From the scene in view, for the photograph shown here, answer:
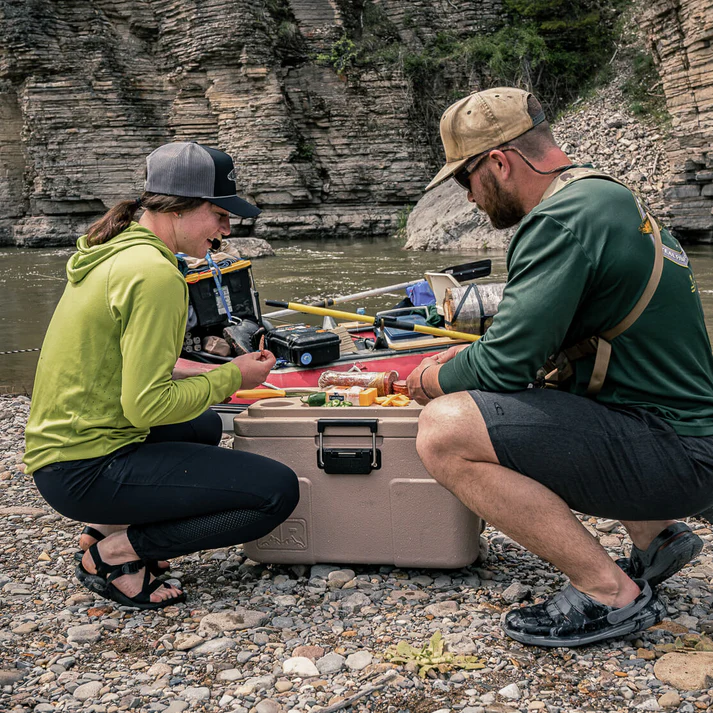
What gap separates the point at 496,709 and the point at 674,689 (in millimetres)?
441

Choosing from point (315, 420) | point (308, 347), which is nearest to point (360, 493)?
point (315, 420)

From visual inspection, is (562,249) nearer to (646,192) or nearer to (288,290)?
(288,290)

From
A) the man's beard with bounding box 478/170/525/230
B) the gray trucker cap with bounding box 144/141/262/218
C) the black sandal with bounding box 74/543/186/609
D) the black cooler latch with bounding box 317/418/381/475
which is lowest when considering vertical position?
the black sandal with bounding box 74/543/186/609

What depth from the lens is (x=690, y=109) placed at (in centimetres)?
1536

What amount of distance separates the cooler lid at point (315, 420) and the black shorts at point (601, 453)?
498 mm

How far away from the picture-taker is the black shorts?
2008mm

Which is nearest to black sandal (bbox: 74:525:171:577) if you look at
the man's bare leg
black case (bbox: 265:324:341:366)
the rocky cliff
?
the man's bare leg

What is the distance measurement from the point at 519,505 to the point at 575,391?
1.12 ft

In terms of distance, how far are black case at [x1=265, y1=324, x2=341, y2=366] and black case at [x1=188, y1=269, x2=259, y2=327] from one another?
23.7 inches

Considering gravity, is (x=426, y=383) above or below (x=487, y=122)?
below

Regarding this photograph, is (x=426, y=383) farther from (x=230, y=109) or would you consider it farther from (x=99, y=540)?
(x=230, y=109)

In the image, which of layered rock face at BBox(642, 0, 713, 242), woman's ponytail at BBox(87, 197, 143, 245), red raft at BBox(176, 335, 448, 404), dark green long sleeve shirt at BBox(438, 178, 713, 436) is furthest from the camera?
layered rock face at BBox(642, 0, 713, 242)

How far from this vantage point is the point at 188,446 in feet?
8.11

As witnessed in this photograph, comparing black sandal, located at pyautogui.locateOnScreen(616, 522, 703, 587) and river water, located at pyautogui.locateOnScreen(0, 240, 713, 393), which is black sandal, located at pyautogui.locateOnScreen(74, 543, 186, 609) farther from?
river water, located at pyautogui.locateOnScreen(0, 240, 713, 393)
